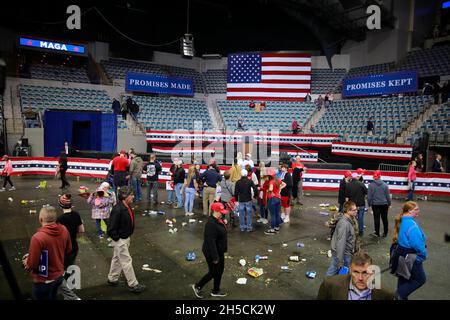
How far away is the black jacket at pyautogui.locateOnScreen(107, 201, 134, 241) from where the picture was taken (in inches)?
222

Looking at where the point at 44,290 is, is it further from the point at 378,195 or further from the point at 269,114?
the point at 269,114

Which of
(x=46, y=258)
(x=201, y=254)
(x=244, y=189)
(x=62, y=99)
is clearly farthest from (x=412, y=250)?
(x=62, y=99)

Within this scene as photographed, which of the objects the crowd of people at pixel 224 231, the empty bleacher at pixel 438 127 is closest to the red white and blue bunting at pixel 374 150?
the empty bleacher at pixel 438 127

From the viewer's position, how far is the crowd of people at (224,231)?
4105mm

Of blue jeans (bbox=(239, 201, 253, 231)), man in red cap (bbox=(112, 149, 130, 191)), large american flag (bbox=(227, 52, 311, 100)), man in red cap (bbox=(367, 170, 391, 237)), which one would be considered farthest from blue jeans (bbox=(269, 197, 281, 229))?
large american flag (bbox=(227, 52, 311, 100))

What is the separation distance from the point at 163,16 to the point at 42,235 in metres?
31.5

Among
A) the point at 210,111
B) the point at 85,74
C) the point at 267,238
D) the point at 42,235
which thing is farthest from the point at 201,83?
the point at 42,235

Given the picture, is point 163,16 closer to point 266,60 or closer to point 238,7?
point 238,7

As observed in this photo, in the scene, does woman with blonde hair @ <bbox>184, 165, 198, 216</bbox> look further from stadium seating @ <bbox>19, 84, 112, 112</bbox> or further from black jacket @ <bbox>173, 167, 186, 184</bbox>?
stadium seating @ <bbox>19, 84, 112, 112</bbox>

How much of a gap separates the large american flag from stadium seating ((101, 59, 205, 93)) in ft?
15.4

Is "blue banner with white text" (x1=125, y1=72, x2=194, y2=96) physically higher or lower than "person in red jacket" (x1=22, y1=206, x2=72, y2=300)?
higher

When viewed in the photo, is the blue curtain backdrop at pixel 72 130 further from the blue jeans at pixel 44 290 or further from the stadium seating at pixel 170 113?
the blue jeans at pixel 44 290

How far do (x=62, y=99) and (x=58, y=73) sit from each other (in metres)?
3.83

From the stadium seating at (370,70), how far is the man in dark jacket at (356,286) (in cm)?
2927
